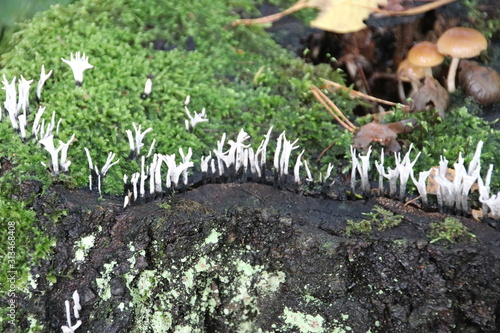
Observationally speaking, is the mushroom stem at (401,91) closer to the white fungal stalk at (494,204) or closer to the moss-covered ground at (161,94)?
the moss-covered ground at (161,94)

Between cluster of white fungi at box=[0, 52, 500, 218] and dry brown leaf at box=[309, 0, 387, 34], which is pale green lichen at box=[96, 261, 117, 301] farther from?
dry brown leaf at box=[309, 0, 387, 34]

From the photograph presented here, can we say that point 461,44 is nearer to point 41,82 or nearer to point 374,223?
point 374,223

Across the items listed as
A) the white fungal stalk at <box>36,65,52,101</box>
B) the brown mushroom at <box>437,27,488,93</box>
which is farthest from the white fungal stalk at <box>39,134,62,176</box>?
the brown mushroom at <box>437,27,488,93</box>

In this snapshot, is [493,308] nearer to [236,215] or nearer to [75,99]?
[236,215]

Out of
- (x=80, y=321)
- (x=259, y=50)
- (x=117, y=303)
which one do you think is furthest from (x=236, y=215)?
(x=259, y=50)

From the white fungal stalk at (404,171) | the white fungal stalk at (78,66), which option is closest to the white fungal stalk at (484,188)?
the white fungal stalk at (404,171)

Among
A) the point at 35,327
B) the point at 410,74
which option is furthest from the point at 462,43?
the point at 35,327
